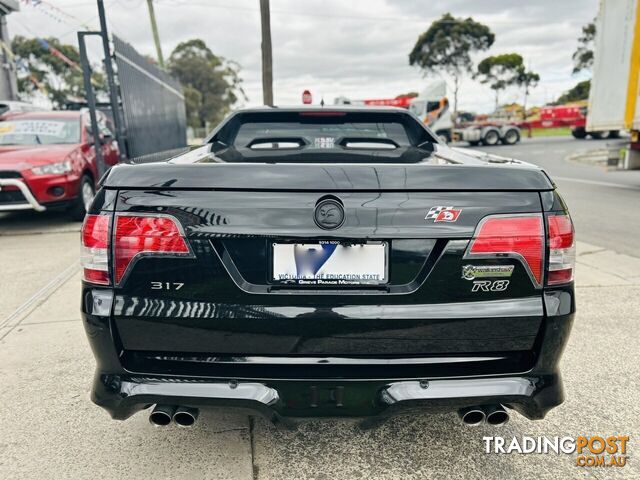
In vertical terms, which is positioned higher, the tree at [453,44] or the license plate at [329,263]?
the tree at [453,44]

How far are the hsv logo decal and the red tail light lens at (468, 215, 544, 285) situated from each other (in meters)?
0.09

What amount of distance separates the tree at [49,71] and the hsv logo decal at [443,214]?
42815 millimetres

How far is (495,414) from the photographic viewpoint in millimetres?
1791

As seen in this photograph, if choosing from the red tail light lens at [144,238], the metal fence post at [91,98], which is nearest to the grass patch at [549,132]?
the metal fence post at [91,98]

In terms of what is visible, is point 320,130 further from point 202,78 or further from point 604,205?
point 202,78

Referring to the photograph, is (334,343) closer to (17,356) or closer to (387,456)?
(387,456)

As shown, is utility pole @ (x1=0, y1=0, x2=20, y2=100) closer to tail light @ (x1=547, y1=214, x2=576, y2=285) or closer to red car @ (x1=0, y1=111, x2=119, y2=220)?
red car @ (x1=0, y1=111, x2=119, y2=220)

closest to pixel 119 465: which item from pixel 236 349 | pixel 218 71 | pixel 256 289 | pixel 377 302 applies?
pixel 236 349

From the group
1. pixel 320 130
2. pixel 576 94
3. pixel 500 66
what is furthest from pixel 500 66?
pixel 320 130

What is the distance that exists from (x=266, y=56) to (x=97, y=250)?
448 inches

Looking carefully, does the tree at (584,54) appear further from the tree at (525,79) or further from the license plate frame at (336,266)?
the license plate frame at (336,266)

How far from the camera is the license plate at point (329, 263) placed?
5.42ft

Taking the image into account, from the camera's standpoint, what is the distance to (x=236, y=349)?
1.69 m

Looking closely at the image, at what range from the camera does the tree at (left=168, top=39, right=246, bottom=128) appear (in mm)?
51250
